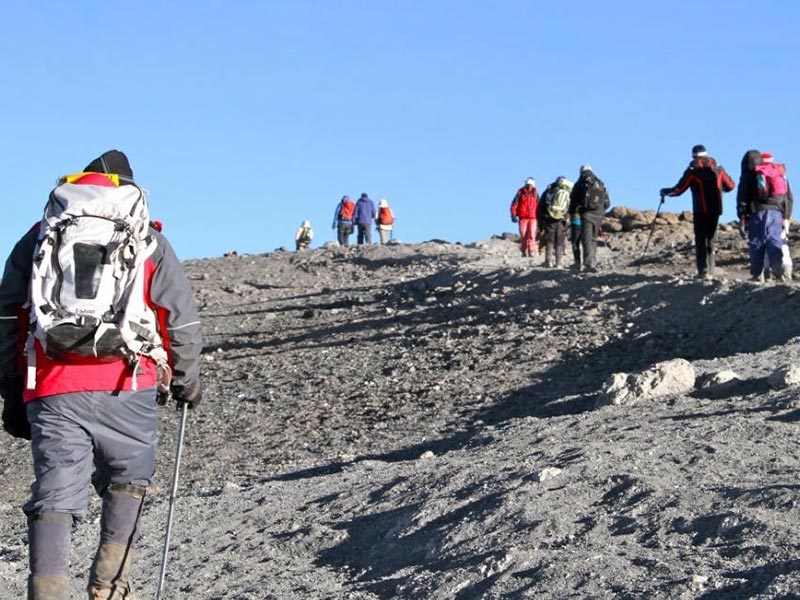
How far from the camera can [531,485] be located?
26.1 feet

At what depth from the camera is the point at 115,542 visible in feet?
20.6

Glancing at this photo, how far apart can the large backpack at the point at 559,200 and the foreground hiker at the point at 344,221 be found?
17.2 metres

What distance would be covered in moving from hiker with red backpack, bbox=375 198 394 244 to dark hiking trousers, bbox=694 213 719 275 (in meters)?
22.3

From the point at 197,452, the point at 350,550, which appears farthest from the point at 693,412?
the point at 197,452

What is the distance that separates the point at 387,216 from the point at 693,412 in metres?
32.1

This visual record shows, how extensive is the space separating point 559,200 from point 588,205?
1.79 meters

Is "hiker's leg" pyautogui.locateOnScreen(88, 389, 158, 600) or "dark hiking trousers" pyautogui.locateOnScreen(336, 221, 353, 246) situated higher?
"dark hiking trousers" pyautogui.locateOnScreen(336, 221, 353, 246)

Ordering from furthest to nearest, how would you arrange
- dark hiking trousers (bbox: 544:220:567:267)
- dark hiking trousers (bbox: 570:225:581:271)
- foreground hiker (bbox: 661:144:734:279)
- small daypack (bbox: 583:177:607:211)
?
dark hiking trousers (bbox: 544:220:567:267), dark hiking trousers (bbox: 570:225:581:271), small daypack (bbox: 583:177:607:211), foreground hiker (bbox: 661:144:734:279)

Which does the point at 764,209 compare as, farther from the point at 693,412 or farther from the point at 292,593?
the point at 292,593

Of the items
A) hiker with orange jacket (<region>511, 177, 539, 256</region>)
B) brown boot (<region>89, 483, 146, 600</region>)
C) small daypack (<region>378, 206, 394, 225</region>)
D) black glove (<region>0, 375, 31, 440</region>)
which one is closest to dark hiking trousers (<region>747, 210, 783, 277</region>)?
hiker with orange jacket (<region>511, 177, 539, 256</region>)

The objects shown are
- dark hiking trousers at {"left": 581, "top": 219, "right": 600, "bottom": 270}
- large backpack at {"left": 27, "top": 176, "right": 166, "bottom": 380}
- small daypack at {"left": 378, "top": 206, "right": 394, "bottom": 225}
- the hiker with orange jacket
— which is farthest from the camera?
small daypack at {"left": 378, "top": 206, "right": 394, "bottom": 225}

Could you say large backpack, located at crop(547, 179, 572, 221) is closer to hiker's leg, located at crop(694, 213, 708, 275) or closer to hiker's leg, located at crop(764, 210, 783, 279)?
hiker's leg, located at crop(694, 213, 708, 275)

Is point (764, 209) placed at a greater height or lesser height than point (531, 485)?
greater

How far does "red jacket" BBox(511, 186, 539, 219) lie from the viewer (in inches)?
1092
